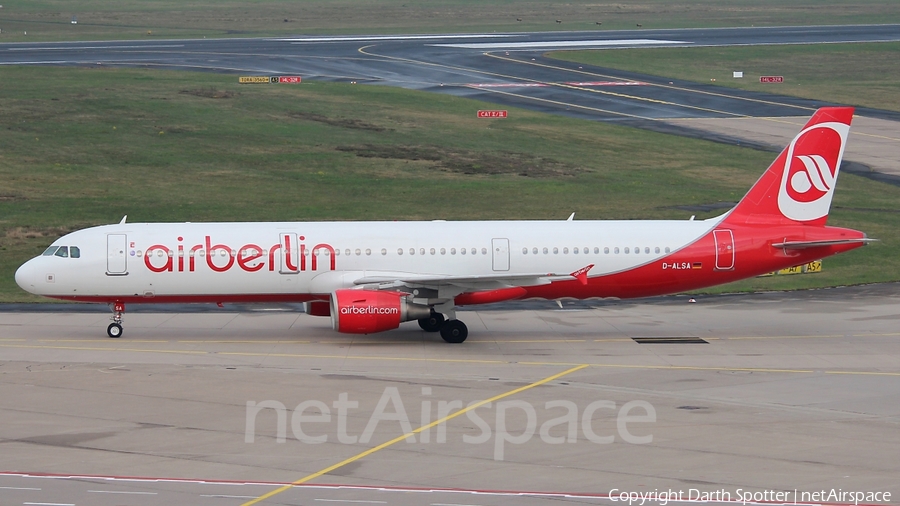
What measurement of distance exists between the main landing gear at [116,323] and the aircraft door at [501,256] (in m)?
12.9

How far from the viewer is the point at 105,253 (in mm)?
37688

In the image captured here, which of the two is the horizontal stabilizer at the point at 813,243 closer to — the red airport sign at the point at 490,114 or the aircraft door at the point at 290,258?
the aircraft door at the point at 290,258

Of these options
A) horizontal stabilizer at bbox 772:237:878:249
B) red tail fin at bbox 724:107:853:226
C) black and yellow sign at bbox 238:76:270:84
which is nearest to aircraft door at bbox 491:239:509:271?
red tail fin at bbox 724:107:853:226

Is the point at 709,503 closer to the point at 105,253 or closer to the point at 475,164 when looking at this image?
the point at 105,253

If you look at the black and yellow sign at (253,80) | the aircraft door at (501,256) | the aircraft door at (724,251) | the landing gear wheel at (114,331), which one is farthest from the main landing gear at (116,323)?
the black and yellow sign at (253,80)

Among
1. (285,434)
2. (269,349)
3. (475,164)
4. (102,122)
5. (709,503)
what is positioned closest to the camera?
(709,503)

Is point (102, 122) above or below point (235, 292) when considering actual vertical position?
above

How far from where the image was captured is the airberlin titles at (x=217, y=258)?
37594 millimetres

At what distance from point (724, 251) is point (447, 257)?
9.62 meters

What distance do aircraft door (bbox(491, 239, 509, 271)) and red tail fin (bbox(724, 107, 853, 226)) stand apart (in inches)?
324

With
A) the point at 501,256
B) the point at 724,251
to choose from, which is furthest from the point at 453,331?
the point at 724,251

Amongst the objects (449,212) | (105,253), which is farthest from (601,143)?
(105,253)

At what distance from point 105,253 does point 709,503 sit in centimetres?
2360

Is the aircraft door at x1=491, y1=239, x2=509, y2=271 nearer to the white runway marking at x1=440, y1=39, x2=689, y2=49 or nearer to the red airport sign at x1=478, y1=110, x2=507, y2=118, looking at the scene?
the red airport sign at x1=478, y1=110, x2=507, y2=118
